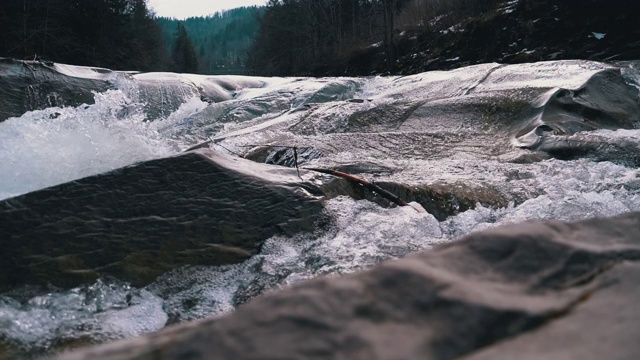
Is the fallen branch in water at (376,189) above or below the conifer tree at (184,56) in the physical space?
below

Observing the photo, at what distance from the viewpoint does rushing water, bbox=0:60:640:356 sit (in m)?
2.41

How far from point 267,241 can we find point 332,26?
32.9 meters

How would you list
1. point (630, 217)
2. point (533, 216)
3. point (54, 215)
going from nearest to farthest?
point (630, 217) → point (54, 215) → point (533, 216)

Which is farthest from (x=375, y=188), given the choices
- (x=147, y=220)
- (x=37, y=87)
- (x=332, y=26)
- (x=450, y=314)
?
(x=332, y=26)

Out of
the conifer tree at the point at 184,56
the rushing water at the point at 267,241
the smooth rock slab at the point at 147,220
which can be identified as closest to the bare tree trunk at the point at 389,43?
the rushing water at the point at 267,241

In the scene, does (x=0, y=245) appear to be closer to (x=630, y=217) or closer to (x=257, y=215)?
(x=257, y=215)

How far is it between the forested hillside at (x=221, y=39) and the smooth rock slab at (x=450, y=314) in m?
59.7

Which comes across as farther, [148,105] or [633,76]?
[148,105]

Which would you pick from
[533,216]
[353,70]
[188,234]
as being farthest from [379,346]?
[353,70]

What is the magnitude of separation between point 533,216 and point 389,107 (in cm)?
394

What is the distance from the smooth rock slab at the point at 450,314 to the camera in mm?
1043

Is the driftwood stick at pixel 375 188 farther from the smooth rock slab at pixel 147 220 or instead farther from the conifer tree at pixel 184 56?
the conifer tree at pixel 184 56

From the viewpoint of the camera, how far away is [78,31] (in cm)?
2672

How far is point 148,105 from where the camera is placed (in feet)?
30.1
